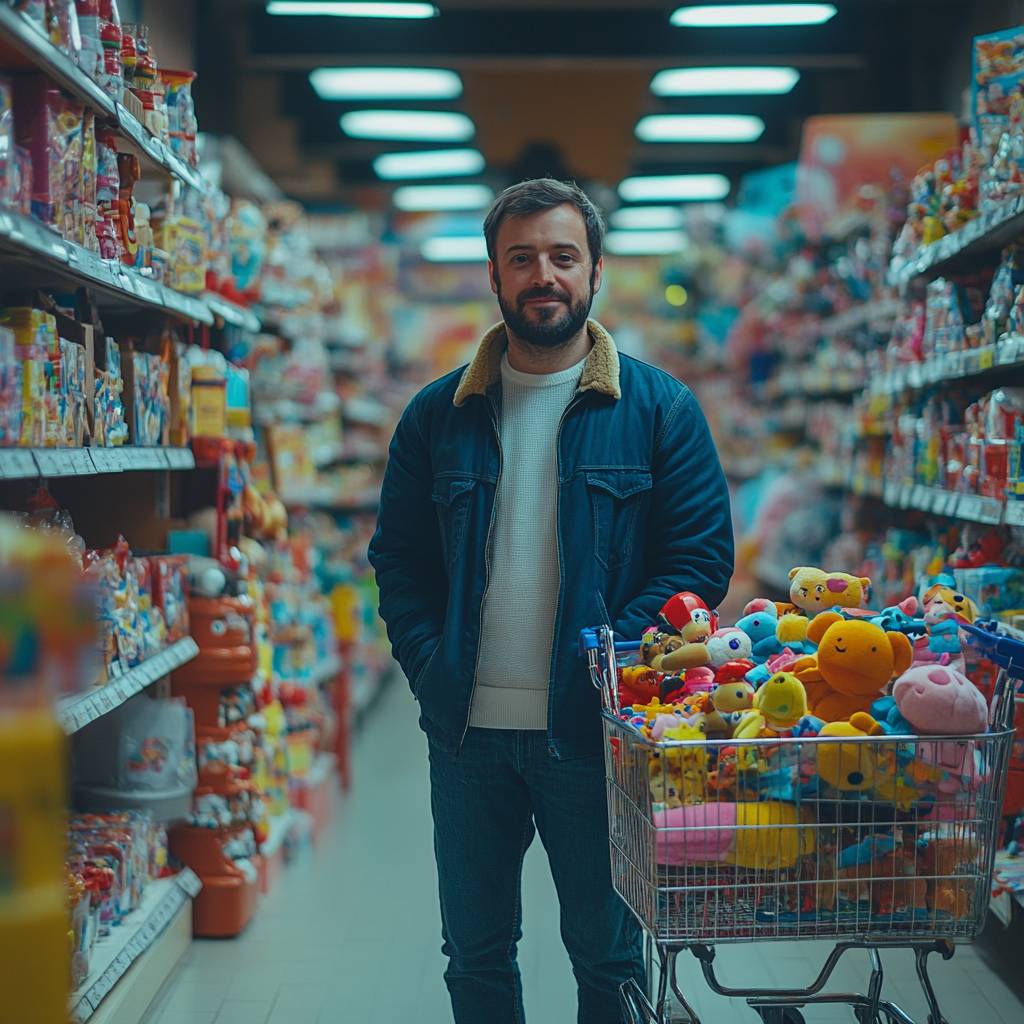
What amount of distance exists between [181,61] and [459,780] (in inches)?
163

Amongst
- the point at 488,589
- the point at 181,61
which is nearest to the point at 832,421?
the point at 181,61

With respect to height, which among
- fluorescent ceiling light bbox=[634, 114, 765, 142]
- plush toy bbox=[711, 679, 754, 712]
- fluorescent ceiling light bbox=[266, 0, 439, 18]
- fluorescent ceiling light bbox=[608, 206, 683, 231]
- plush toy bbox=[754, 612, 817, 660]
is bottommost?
plush toy bbox=[711, 679, 754, 712]

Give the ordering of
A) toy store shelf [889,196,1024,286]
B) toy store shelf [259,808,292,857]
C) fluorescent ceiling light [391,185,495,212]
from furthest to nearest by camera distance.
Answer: fluorescent ceiling light [391,185,495,212] < toy store shelf [259,808,292,857] < toy store shelf [889,196,1024,286]

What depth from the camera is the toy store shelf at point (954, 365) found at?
2951 mm

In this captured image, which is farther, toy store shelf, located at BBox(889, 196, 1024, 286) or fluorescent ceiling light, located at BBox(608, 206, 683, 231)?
fluorescent ceiling light, located at BBox(608, 206, 683, 231)

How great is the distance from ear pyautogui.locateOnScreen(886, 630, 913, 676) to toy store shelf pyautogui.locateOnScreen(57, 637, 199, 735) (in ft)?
5.02

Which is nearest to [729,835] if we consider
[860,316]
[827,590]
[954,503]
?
[827,590]

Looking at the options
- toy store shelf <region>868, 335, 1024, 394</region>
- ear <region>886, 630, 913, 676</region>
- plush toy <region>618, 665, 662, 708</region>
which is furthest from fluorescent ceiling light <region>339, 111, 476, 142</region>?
ear <region>886, 630, 913, 676</region>

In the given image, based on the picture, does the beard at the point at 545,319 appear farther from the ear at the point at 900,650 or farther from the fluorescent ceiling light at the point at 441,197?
the fluorescent ceiling light at the point at 441,197

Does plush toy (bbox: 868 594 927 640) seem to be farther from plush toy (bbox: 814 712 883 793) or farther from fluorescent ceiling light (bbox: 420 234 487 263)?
fluorescent ceiling light (bbox: 420 234 487 263)

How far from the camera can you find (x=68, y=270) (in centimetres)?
236

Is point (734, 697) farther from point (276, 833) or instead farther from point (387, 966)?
point (276, 833)

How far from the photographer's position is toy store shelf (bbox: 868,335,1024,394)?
295 cm

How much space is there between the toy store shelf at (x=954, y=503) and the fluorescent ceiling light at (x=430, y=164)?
5.21 meters
